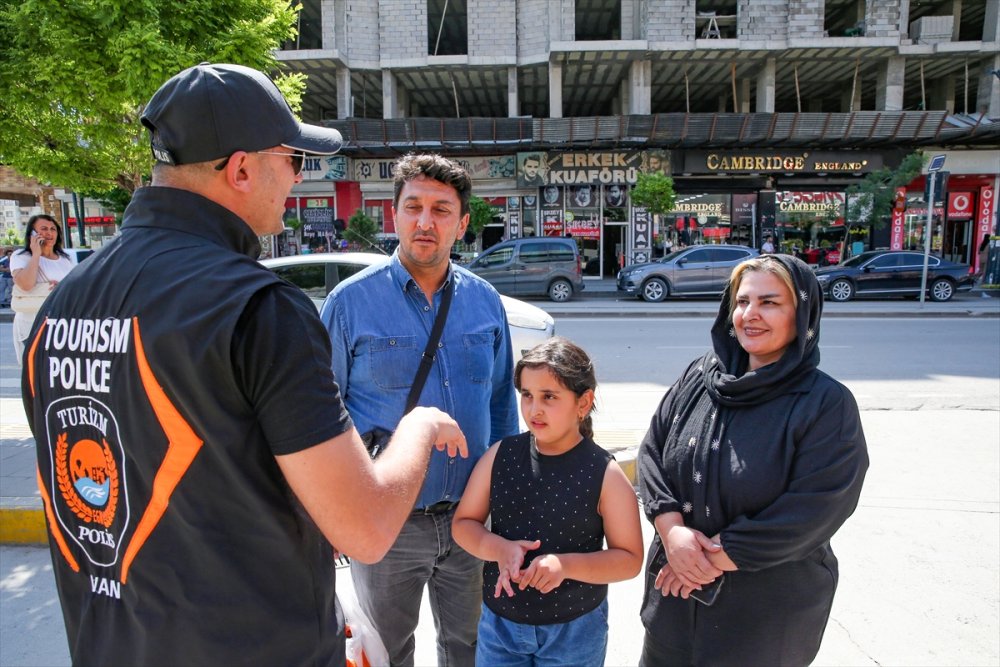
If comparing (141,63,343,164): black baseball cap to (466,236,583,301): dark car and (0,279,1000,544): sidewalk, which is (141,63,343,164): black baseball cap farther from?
(466,236,583,301): dark car

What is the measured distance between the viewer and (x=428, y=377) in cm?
221

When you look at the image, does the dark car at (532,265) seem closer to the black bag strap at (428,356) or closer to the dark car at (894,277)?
the dark car at (894,277)

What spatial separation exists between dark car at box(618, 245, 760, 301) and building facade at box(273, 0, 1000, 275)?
271 inches

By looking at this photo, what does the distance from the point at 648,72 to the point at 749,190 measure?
19.1 ft

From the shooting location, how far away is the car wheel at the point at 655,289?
16.8 metres

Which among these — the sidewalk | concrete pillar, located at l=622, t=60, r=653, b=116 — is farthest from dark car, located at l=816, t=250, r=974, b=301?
concrete pillar, located at l=622, t=60, r=653, b=116

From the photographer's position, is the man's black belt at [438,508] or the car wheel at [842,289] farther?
the car wheel at [842,289]

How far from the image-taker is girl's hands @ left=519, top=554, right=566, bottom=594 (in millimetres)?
1854

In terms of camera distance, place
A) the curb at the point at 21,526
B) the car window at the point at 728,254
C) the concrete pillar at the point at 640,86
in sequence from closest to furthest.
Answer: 1. the curb at the point at 21,526
2. the car window at the point at 728,254
3. the concrete pillar at the point at 640,86

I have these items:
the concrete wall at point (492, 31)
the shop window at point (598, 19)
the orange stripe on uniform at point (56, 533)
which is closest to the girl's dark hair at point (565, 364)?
the orange stripe on uniform at point (56, 533)

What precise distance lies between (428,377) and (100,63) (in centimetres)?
576

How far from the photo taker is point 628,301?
17.4 metres

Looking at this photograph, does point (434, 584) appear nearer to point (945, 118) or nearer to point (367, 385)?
point (367, 385)

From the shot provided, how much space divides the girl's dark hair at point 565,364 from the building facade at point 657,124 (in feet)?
69.1
